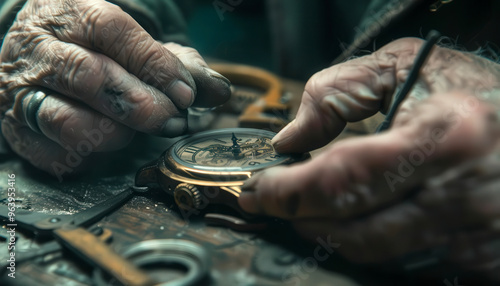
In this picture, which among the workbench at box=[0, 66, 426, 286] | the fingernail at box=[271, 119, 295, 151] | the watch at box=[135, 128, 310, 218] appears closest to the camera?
the workbench at box=[0, 66, 426, 286]

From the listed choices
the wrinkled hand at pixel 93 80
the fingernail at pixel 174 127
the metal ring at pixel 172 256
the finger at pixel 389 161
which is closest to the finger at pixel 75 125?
the wrinkled hand at pixel 93 80

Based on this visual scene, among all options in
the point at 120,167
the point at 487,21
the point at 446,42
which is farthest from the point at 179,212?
the point at 487,21

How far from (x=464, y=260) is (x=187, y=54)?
37.4 inches

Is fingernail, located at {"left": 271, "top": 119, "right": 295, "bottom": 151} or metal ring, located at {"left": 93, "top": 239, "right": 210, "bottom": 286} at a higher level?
fingernail, located at {"left": 271, "top": 119, "right": 295, "bottom": 151}

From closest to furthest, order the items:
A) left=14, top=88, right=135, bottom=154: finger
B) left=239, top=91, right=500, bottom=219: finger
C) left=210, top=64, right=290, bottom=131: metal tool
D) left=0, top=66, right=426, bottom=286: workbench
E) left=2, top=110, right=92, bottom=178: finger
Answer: left=239, top=91, right=500, bottom=219: finger < left=0, top=66, right=426, bottom=286: workbench < left=14, top=88, right=135, bottom=154: finger < left=2, top=110, right=92, bottom=178: finger < left=210, top=64, right=290, bottom=131: metal tool

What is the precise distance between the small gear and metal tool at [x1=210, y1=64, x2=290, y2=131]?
0.49 m

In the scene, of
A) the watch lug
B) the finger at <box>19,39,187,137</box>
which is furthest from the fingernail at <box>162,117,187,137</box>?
the watch lug

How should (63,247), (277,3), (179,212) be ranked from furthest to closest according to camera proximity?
(277,3) < (179,212) < (63,247)

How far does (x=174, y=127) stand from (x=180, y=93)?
0.31 feet

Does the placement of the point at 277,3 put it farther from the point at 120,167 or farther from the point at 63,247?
the point at 63,247

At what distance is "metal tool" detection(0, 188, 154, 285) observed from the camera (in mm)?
689

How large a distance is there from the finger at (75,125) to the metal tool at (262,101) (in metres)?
0.46

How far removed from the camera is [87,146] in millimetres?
1152

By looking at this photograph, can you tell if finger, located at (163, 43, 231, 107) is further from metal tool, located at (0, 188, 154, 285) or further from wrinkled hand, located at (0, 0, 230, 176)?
metal tool, located at (0, 188, 154, 285)
